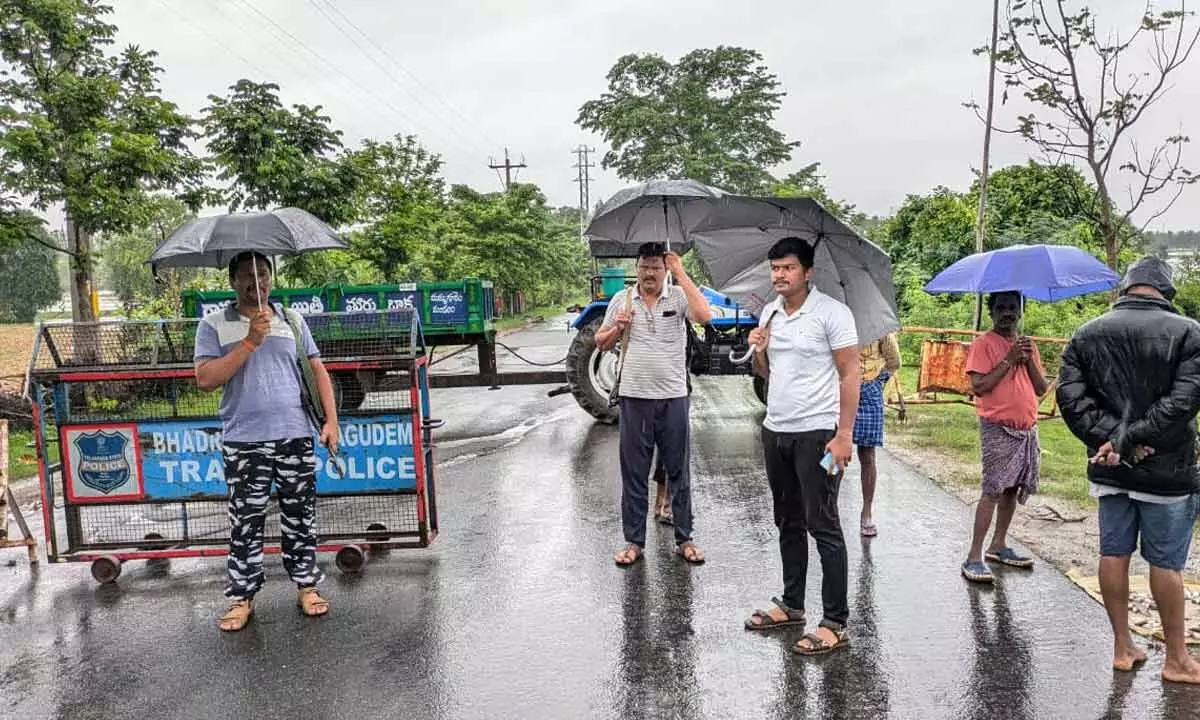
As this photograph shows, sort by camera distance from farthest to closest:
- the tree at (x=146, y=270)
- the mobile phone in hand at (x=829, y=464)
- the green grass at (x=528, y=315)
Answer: the green grass at (x=528, y=315), the tree at (x=146, y=270), the mobile phone in hand at (x=829, y=464)

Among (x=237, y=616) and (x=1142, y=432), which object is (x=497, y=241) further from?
(x=1142, y=432)

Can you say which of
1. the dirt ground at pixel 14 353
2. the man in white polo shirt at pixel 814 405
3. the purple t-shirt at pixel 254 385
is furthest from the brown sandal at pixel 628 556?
the dirt ground at pixel 14 353

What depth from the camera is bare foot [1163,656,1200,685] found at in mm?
3482

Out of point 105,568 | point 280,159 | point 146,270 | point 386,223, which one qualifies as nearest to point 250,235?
point 105,568

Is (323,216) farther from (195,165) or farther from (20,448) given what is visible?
(20,448)

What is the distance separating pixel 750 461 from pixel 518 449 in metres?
2.43

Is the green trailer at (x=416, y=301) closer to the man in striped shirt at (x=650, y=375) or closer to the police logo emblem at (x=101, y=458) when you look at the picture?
the police logo emblem at (x=101, y=458)

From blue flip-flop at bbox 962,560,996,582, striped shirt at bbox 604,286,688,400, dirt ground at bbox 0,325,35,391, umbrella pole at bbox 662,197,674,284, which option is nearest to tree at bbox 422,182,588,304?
dirt ground at bbox 0,325,35,391

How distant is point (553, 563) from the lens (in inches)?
206

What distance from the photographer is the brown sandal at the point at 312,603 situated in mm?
4496

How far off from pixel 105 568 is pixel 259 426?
1795 millimetres

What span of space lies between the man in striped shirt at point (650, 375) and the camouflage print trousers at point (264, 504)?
1.80 meters

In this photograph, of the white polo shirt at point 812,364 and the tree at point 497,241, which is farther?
the tree at point 497,241

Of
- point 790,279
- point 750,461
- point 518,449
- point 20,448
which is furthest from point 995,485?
point 20,448
